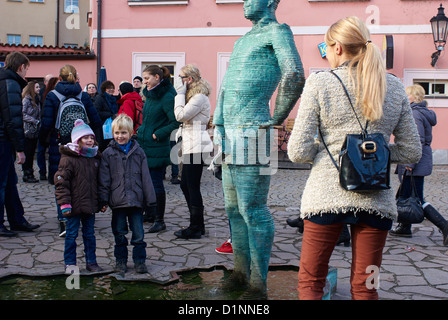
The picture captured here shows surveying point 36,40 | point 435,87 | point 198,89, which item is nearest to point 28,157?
point 198,89

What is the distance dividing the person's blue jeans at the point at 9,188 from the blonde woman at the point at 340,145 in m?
4.01

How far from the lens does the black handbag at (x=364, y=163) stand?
2.63 metres

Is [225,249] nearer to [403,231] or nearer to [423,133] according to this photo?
[403,231]

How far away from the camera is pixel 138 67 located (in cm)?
1744

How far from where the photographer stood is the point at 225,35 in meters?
16.8

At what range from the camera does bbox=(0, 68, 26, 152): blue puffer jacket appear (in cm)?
573

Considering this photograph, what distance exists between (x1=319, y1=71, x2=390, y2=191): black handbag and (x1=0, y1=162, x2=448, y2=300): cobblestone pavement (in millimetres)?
1552

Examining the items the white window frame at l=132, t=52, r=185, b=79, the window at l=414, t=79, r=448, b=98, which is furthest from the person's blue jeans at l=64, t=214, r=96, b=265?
the window at l=414, t=79, r=448, b=98

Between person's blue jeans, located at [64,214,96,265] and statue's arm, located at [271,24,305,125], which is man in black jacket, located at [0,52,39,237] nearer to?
person's blue jeans, located at [64,214,96,265]

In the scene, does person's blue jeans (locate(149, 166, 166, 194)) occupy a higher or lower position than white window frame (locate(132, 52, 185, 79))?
lower

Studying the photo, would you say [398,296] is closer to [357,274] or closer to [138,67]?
[357,274]

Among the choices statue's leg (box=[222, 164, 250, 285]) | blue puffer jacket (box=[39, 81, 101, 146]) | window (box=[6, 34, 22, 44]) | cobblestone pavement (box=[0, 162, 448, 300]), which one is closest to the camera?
statue's leg (box=[222, 164, 250, 285])

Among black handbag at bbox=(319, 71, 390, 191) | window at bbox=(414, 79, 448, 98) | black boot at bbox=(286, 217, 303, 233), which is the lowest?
black boot at bbox=(286, 217, 303, 233)

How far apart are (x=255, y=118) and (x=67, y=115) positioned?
117 inches
